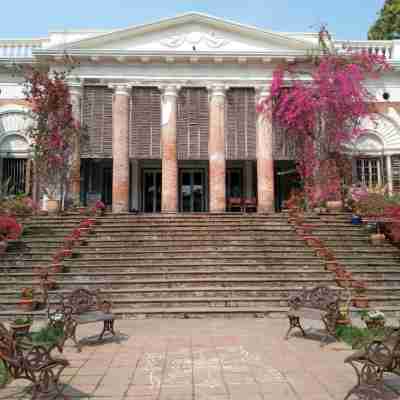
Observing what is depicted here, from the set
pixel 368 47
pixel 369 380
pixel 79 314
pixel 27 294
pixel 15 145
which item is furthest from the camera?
pixel 368 47

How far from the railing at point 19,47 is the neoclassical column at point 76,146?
2831 millimetres

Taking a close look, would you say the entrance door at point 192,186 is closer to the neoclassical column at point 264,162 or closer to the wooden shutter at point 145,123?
the wooden shutter at point 145,123

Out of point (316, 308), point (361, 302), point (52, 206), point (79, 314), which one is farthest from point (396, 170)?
point (79, 314)

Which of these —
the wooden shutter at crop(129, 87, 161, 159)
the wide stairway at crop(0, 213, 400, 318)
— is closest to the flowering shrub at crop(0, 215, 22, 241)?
the wide stairway at crop(0, 213, 400, 318)

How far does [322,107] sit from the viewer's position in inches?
670

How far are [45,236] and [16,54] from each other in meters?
9.68

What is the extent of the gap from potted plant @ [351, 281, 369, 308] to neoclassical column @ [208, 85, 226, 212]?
8.03 metres

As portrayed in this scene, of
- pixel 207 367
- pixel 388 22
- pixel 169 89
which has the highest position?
pixel 388 22

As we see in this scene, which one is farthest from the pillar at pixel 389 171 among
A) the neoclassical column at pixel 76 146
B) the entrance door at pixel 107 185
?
the neoclassical column at pixel 76 146

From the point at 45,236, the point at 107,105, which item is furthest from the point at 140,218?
the point at 107,105

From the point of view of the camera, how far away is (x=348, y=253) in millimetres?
12156

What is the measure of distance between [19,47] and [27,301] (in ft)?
44.8

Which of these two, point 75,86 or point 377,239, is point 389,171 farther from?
point 75,86

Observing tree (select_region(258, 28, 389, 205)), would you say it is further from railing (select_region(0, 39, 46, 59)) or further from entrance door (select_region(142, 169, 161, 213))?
railing (select_region(0, 39, 46, 59))
